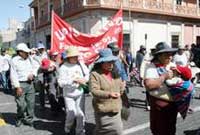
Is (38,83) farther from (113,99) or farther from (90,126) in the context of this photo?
(113,99)

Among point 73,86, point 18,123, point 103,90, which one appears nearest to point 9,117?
point 18,123

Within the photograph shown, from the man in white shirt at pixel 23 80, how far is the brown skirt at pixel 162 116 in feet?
A: 11.3

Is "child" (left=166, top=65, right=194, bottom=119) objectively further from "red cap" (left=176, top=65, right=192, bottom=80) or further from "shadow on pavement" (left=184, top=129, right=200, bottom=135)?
"shadow on pavement" (left=184, top=129, right=200, bottom=135)

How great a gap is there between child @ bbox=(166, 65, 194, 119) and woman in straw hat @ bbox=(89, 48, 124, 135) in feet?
2.27

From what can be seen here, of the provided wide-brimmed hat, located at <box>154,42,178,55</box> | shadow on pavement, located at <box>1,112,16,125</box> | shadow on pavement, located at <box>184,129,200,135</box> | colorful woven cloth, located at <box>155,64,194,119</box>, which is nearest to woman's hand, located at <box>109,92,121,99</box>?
colorful woven cloth, located at <box>155,64,194,119</box>

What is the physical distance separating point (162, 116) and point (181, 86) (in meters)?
0.50

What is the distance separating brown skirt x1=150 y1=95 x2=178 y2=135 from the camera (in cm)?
484

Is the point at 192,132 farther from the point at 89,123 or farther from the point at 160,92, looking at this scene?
the point at 160,92

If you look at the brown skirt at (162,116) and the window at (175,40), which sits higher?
the window at (175,40)

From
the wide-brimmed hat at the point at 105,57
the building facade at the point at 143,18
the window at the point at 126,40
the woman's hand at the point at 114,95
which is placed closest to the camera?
the woman's hand at the point at 114,95

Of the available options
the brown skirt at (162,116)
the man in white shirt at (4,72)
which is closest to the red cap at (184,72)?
the brown skirt at (162,116)

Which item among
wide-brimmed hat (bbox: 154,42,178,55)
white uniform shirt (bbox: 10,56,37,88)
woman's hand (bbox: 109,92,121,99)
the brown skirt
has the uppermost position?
wide-brimmed hat (bbox: 154,42,178,55)

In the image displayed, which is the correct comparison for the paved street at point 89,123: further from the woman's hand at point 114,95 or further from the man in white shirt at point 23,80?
the woman's hand at point 114,95

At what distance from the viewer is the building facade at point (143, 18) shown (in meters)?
26.3
